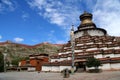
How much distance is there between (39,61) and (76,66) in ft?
63.6

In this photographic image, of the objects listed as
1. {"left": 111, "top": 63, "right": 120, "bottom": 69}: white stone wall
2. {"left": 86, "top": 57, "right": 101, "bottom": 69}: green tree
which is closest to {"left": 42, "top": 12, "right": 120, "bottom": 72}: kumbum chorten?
{"left": 111, "top": 63, "right": 120, "bottom": 69}: white stone wall

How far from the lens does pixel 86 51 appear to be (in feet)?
133

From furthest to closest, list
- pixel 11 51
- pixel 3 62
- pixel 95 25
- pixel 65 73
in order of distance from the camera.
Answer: pixel 11 51, pixel 3 62, pixel 95 25, pixel 65 73

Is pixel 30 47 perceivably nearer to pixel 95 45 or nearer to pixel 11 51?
pixel 11 51

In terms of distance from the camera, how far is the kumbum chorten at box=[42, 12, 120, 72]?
1328 inches

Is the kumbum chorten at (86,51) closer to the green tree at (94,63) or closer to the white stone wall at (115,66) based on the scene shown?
the white stone wall at (115,66)

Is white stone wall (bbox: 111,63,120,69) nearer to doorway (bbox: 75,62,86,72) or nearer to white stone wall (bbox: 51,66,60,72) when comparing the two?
doorway (bbox: 75,62,86,72)

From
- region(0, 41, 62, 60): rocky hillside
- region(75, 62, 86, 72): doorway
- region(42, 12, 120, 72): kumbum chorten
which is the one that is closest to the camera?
region(42, 12, 120, 72): kumbum chorten

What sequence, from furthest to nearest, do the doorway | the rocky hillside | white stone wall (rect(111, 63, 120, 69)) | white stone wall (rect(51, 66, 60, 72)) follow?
the rocky hillside, white stone wall (rect(51, 66, 60, 72)), the doorway, white stone wall (rect(111, 63, 120, 69))

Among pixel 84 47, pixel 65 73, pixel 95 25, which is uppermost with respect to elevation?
pixel 95 25

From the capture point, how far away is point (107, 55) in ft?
122

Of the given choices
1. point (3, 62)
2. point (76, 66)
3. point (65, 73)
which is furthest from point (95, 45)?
point (3, 62)

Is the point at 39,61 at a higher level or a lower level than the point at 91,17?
lower

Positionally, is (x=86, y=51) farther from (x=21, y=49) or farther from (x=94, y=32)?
(x=21, y=49)
